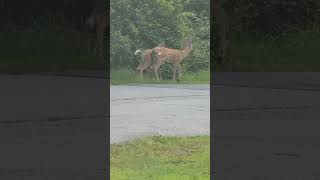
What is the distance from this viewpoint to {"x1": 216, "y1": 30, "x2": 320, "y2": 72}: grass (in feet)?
61.2

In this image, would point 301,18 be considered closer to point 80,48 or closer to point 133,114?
point 80,48

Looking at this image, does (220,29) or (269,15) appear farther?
(269,15)

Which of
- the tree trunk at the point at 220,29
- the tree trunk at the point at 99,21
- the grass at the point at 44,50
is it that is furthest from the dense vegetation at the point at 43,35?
the tree trunk at the point at 220,29

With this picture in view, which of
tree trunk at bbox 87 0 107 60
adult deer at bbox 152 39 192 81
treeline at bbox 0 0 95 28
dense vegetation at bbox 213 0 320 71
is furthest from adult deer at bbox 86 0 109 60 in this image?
adult deer at bbox 152 39 192 81

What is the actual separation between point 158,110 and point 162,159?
475 cm

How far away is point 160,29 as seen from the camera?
55.2 feet

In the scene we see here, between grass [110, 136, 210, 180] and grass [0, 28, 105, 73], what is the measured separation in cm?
1312

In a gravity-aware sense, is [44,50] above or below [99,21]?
below

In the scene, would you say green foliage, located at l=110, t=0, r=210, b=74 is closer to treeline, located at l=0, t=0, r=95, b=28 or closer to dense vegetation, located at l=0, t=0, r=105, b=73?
dense vegetation, located at l=0, t=0, r=105, b=73

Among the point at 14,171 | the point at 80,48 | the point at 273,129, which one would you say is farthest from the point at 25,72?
the point at 14,171

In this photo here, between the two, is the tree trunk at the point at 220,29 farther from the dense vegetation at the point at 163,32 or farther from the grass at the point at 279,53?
the grass at the point at 279,53

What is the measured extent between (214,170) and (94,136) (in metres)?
2.19

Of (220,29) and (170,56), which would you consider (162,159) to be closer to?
(170,56)

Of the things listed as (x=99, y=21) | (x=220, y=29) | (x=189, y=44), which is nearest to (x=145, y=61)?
(x=189, y=44)
